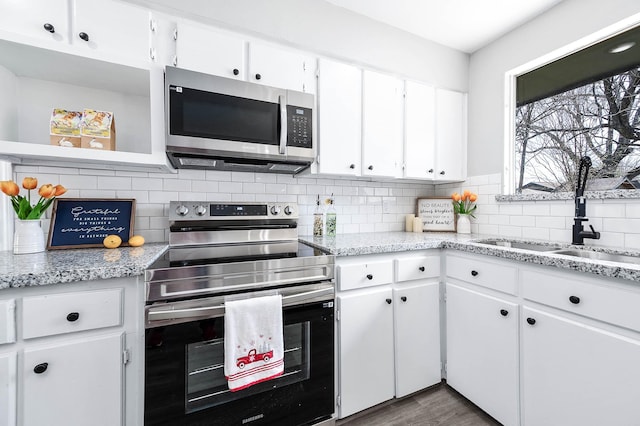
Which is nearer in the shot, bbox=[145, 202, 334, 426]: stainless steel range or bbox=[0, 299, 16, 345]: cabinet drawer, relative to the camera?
bbox=[0, 299, 16, 345]: cabinet drawer

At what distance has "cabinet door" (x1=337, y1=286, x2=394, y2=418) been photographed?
1512mm

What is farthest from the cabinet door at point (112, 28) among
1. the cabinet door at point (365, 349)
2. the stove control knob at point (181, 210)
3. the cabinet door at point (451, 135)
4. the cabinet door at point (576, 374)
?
the cabinet door at point (576, 374)

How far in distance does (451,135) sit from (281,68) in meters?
1.53

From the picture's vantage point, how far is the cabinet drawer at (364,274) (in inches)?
59.6

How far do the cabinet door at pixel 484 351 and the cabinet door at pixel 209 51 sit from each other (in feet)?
6.16

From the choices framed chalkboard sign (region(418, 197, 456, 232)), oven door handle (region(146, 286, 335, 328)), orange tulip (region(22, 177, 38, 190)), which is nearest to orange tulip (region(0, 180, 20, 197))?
orange tulip (region(22, 177, 38, 190))

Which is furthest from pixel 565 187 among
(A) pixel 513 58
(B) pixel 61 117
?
(B) pixel 61 117

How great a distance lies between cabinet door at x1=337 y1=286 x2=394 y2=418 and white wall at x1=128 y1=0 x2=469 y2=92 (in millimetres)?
1617

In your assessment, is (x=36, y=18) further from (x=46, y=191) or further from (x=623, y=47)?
(x=623, y=47)

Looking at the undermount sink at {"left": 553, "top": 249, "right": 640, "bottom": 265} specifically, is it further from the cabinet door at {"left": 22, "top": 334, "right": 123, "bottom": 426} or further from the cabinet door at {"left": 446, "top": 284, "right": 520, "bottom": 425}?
the cabinet door at {"left": 22, "top": 334, "right": 123, "bottom": 426}

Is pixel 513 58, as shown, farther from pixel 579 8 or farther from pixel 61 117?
pixel 61 117

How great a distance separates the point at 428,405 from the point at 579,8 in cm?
263

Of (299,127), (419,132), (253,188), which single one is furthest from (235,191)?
(419,132)

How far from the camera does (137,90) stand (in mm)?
1620
